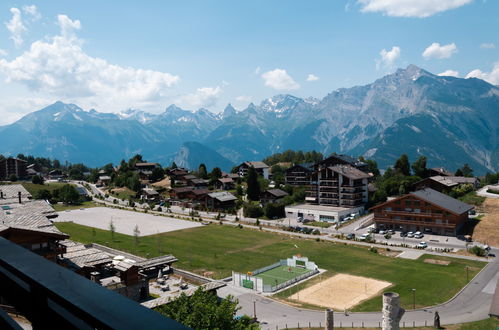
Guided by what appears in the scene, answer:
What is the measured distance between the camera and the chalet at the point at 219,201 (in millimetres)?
84312

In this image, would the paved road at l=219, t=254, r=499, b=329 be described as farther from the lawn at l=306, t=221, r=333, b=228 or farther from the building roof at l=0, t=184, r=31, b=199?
the building roof at l=0, t=184, r=31, b=199

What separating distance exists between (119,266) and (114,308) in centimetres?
3295

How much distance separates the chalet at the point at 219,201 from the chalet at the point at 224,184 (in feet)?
59.1

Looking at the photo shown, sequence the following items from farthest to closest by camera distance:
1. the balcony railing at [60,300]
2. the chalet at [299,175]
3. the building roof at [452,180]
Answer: the chalet at [299,175], the building roof at [452,180], the balcony railing at [60,300]

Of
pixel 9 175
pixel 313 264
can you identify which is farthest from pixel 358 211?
pixel 9 175

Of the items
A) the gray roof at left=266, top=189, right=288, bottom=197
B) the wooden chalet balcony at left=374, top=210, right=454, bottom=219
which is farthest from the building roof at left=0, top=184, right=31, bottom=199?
the wooden chalet balcony at left=374, top=210, right=454, bottom=219

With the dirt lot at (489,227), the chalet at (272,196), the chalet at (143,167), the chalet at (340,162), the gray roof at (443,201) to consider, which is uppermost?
the chalet at (340,162)

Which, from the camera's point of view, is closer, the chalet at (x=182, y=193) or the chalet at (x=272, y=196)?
the chalet at (x=272, y=196)

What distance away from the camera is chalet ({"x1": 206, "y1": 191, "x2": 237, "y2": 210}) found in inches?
3319

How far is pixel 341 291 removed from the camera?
35594mm

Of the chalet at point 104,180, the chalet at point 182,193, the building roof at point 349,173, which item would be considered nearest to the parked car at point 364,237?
the building roof at point 349,173

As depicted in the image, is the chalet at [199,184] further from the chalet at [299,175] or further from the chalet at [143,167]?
the chalet at [143,167]

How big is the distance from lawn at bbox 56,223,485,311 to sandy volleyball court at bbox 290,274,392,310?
1035 millimetres

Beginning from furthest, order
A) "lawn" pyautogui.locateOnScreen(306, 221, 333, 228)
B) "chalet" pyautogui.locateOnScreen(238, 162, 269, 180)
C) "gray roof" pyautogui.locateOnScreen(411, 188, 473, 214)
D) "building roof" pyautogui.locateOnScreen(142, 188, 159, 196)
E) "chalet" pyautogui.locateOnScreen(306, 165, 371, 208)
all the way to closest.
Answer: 1. "chalet" pyautogui.locateOnScreen(238, 162, 269, 180)
2. "building roof" pyautogui.locateOnScreen(142, 188, 159, 196)
3. "chalet" pyautogui.locateOnScreen(306, 165, 371, 208)
4. "lawn" pyautogui.locateOnScreen(306, 221, 333, 228)
5. "gray roof" pyautogui.locateOnScreen(411, 188, 473, 214)
